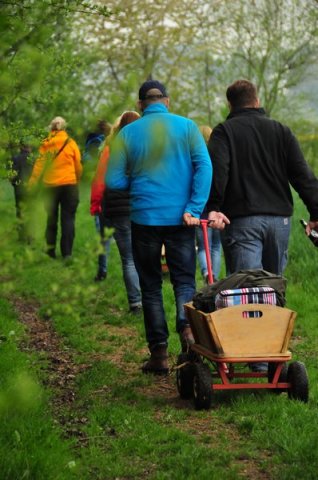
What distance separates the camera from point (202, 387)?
571cm

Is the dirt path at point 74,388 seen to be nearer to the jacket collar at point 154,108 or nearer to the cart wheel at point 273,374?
the cart wheel at point 273,374

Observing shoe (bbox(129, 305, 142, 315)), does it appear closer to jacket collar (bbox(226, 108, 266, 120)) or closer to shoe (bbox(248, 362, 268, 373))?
shoe (bbox(248, 362, 268, 373))

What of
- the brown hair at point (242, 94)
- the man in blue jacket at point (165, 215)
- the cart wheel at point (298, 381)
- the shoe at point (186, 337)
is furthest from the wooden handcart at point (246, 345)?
the brown hair at point (242, 94)

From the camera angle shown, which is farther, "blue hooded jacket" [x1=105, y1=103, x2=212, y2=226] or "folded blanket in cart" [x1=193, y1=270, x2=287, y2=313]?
"blue hooded jacket" [x1=105, y1=103, x2=212, y2=226]

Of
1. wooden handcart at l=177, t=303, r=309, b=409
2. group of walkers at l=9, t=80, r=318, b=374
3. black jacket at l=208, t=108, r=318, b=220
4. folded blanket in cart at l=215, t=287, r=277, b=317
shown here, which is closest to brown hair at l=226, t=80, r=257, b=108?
group of walkers at l=9, t=80, r=318, b=374

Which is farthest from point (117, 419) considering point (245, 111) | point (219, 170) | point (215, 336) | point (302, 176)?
point (245, 111)

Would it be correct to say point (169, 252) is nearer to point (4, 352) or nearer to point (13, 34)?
point (4, 352)

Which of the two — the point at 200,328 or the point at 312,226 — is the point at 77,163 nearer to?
the point at 200,328

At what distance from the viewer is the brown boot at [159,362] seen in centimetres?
694

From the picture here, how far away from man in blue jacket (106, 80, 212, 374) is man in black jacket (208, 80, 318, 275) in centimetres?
15

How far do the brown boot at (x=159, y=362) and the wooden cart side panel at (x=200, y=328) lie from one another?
700mm

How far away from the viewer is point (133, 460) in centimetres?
491

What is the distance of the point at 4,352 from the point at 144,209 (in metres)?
1.55

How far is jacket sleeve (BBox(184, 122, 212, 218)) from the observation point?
21.6 feet
